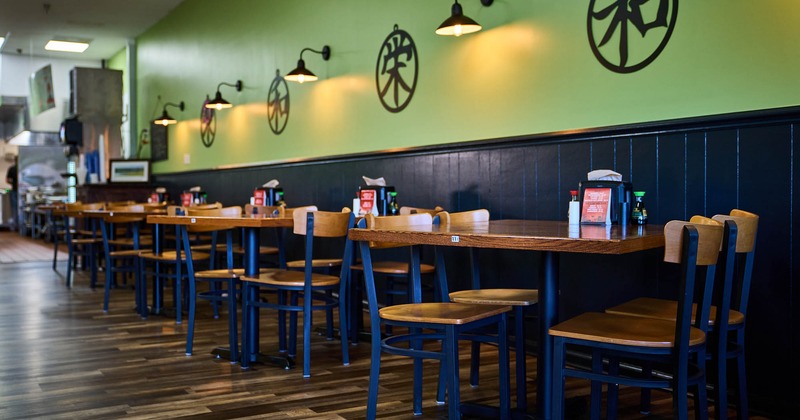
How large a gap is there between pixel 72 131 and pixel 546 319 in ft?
38.6

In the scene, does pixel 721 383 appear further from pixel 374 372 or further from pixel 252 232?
pixel 252 232

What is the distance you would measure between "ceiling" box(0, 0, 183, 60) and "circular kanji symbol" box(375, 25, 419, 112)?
563 cm

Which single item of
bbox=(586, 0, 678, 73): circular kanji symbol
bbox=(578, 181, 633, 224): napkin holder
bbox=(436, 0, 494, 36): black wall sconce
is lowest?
bbox=(578, 181, 633, 224): napkin holder

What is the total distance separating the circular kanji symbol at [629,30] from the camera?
12.5ft

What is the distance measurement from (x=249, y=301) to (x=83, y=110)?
1005 centimetres

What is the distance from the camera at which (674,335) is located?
93.4 inches

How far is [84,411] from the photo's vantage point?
Result: 3.30m

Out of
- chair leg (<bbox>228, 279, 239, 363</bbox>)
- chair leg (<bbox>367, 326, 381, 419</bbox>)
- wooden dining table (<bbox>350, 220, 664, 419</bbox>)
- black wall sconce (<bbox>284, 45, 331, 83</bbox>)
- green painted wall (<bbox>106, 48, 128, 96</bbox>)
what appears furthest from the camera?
green painted wall (<bbox>106, 48, 128, 96</bbox>)

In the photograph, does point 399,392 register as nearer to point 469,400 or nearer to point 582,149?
point 469,400

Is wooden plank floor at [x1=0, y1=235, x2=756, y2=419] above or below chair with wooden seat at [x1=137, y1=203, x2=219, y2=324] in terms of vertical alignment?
below

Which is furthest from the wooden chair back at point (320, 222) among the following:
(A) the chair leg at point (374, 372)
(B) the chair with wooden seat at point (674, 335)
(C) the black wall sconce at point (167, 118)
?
(C) the black wall sconce at point (167, 118)

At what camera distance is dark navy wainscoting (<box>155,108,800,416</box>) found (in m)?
3.28

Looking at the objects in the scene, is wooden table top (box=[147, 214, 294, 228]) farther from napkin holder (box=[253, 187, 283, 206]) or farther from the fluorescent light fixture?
the fluorescent light fixture

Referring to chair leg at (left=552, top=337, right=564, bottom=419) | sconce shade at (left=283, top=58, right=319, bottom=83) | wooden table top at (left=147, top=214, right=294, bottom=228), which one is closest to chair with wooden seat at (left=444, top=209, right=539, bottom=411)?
chair leg at (left=552, top=337, right=564, bottom=419)
